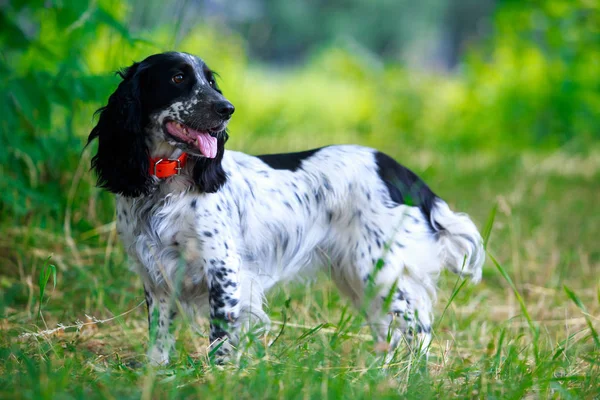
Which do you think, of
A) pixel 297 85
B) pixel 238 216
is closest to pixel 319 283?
pixel 238 216

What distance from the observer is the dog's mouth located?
2.93 m

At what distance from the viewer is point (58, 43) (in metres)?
4.73

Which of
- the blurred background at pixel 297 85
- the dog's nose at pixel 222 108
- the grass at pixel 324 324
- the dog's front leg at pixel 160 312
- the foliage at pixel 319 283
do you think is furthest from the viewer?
the blurred background at pixel 297 85

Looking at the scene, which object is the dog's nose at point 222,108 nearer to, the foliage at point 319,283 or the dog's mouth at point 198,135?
the dog's mouth at point 198,135

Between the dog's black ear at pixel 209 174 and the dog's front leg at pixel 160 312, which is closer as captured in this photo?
the dog's black ear at pixel 209 174

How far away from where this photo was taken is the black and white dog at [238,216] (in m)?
3.00

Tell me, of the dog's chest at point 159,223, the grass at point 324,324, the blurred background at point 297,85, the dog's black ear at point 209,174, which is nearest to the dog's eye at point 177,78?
the dog's black ear at point 209,174

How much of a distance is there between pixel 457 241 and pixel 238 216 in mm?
→ 1084

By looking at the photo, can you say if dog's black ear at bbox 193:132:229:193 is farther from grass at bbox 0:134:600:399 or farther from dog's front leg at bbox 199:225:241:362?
grass at bbox 0:134:600:399

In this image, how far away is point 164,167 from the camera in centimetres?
302

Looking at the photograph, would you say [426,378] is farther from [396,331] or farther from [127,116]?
[127,116]

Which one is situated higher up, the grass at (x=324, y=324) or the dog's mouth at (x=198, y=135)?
the dog's mouth at (x=198, y=135)

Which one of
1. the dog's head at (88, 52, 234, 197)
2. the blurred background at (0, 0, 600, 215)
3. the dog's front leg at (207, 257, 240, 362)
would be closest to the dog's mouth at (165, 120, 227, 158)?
the dog's head at (88, 52, 234, 197)

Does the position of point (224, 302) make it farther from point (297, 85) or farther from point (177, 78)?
point (297, 85)
